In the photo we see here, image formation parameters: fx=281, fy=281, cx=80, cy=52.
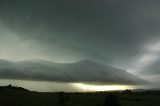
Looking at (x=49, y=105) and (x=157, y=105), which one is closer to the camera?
(x=49, y=105)

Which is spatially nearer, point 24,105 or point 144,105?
point 24,105

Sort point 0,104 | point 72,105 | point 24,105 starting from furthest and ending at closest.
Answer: point 72,105 → point 24,105 → point 0,104

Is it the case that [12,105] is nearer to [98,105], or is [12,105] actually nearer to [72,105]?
[72,105]

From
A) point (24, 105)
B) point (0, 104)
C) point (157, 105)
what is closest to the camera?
point (0, 104)

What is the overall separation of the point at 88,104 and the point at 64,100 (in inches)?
608

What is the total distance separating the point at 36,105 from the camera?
102 metres

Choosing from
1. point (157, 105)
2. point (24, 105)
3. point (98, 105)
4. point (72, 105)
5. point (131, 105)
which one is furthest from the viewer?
point (157, 105)

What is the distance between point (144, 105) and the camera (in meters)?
151

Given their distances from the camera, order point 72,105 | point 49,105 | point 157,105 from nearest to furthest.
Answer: point 49,105
point 72,105
point 157,105

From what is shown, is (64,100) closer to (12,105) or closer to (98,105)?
(98,105)

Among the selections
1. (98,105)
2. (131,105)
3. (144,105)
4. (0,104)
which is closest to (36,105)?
(0,104)

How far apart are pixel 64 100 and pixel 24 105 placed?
29.5m

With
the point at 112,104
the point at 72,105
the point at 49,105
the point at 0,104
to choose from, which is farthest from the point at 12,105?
the point at 112,104

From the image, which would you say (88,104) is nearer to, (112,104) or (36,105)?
(112,104)
